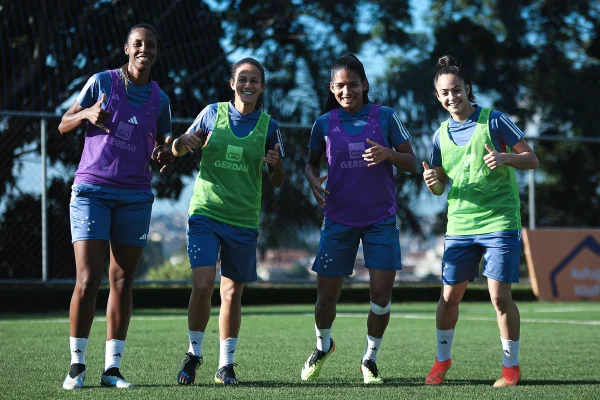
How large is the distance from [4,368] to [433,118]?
1274 cm

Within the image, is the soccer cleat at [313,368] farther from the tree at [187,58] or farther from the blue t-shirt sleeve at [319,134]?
the tree at [187,58]

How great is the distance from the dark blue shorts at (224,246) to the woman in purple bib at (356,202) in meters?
0.45

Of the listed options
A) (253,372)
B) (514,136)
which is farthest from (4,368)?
(514,136)

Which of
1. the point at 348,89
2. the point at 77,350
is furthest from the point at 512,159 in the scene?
the point at 77,350

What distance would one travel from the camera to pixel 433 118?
57.6 feet

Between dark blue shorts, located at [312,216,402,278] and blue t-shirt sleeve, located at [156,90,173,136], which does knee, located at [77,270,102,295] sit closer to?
blue t-shirt sleeve, located at [156,90,173,136]

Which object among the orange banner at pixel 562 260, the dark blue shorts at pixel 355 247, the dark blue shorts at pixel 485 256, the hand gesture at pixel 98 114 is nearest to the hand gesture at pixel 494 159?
the dark blue shorts at pixel 485 256

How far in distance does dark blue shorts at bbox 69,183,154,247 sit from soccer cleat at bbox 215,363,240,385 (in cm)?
83

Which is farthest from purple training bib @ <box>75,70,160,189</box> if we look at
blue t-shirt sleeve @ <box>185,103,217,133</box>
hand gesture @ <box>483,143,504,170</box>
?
hand gesture @ <box>483,143,504,170</box>

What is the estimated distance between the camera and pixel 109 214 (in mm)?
5141

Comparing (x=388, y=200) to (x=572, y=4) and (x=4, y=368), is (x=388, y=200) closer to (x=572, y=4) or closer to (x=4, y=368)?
(x=4, y=368)

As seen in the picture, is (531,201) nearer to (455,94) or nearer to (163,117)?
(455,94)

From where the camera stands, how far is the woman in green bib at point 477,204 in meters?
5.34

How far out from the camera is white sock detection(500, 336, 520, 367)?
5.21 metres
